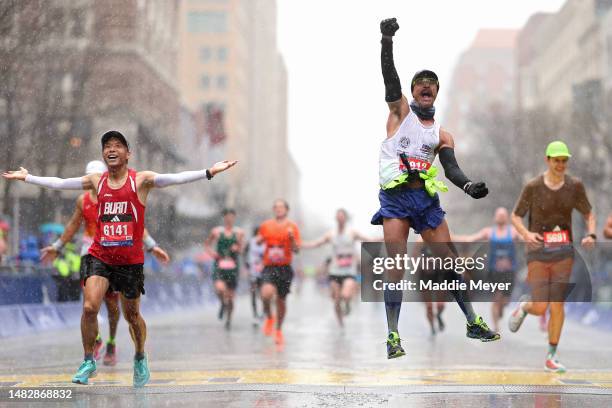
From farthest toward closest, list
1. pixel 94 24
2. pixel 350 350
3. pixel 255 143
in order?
pixel 255 143 → pixel 94 24 → pixel 350 350

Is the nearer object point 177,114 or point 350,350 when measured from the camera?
point 350,350

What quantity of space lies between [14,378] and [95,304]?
60.8 inches

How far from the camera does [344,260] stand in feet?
59.0

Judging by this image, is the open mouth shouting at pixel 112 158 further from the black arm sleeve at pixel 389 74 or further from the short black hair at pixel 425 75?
the short black hair at pixel 425 75

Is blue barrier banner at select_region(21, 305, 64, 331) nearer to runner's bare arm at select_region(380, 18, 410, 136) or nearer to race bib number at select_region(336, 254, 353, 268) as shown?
race bib number at select_region(336, 254, 353, 268)

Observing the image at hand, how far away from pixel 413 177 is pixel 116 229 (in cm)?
214

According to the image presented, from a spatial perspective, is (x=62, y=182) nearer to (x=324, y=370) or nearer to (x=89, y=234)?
(x=89, y=234)

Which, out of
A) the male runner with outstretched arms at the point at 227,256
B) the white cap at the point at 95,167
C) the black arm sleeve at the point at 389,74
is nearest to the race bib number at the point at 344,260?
the male runner with outstretched arms at the point at 227,256

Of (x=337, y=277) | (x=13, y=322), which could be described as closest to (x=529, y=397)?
(x=13, y=322)

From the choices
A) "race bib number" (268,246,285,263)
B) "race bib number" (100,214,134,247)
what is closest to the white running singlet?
"race bib number" (100,214,134,247)

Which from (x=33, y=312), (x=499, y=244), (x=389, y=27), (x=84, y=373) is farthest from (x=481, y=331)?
(x=33, y=312)

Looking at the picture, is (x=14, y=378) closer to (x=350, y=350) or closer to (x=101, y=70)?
(x=350, y=350)

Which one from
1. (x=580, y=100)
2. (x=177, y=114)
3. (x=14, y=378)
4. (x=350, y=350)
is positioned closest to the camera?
(x=14, y=378)

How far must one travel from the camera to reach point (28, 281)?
16.2 metres
